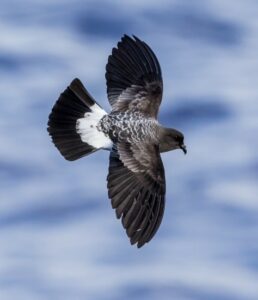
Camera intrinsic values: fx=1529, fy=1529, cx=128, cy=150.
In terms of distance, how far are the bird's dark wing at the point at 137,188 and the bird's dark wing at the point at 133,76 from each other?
75 centimetres

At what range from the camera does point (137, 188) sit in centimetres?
1020

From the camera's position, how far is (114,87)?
1113 centimetres

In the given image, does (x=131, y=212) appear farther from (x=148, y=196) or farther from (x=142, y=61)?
(x=142, y=61)

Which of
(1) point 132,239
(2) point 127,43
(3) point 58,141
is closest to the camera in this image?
(1) point 132,239

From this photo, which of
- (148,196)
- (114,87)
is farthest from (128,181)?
(114,87)

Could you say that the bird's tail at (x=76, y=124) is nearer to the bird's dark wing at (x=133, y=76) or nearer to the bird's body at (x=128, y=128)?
the bird's body at (x=128, y=128)

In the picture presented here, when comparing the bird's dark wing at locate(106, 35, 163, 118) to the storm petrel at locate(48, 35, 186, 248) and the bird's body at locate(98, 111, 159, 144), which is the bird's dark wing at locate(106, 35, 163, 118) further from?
the bird's body at locate(98, 111, 159, 144)

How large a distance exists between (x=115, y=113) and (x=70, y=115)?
1.10ft

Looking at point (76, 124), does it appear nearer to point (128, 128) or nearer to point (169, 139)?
point (128, 128)

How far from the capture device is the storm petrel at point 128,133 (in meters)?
10.1

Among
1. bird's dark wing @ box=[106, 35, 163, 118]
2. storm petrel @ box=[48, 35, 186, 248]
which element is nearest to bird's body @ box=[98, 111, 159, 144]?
storm petrel @ box=[48, 35, 186, 248]

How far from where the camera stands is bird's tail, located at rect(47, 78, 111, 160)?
34.2ft

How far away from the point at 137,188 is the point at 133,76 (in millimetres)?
1291

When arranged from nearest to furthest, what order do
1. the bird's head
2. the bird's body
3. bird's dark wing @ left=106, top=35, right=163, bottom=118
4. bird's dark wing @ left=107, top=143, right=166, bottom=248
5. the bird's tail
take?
bird's dark wing @ left=107, top=143, right=166, bottom=248 → the bird's body → the bird's tail → the bird's head → bird's dark wing @ left=106, top=35, right=163, bottom=118
